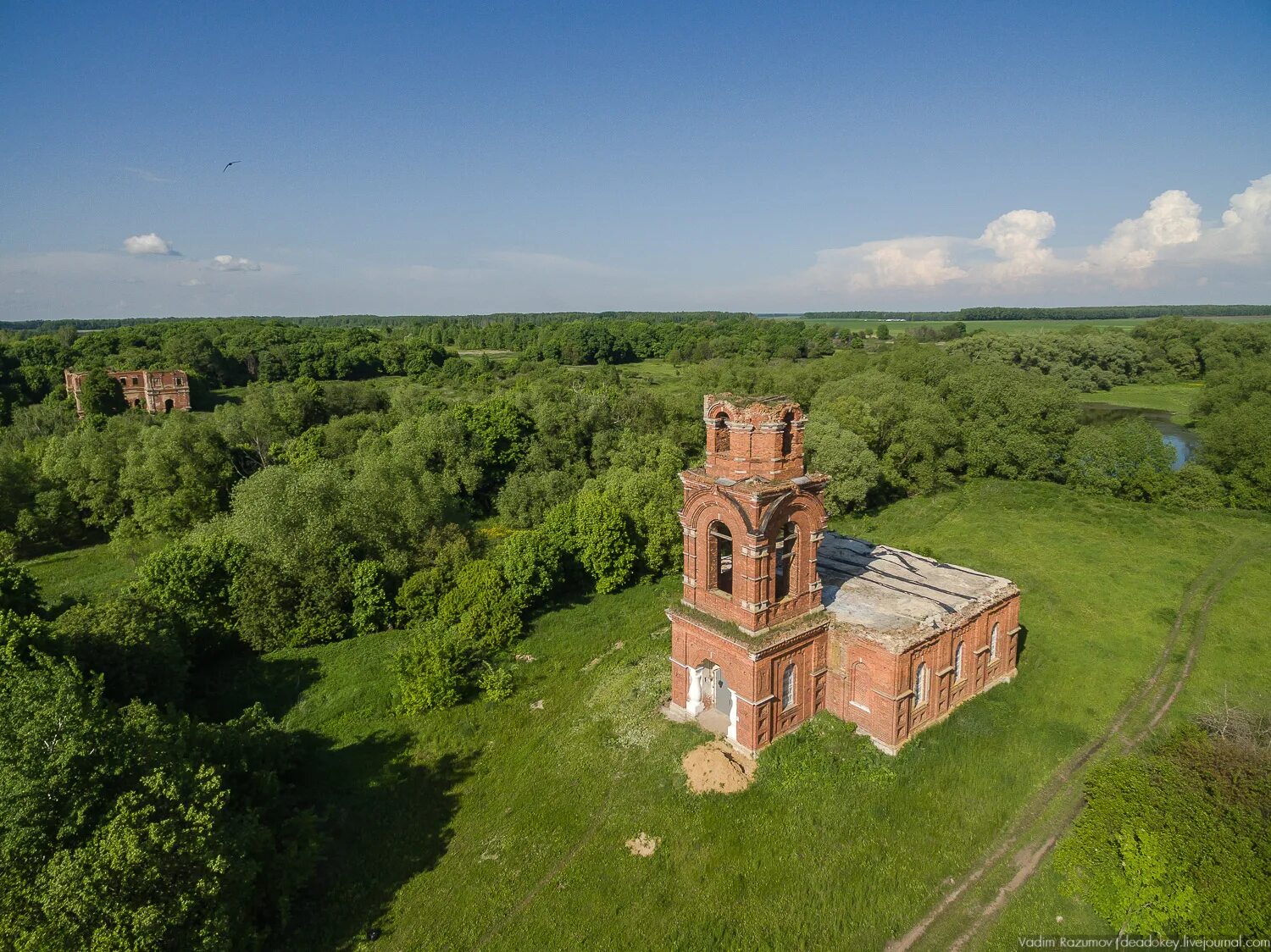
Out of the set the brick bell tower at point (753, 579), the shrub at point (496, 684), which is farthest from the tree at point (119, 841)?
the brick bell tower at point (753, 579)

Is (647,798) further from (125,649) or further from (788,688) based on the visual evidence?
(125,649)

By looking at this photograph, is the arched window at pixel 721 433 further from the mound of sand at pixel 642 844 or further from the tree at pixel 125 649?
the tree at pixel 125 649

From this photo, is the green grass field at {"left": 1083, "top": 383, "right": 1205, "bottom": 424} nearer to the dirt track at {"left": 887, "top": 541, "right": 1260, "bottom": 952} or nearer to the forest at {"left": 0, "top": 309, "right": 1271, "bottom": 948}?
the forest at {"left": 0, "top": 309, "right": 1271, "bottom": 948}

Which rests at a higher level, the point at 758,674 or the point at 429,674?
the point at 758,674

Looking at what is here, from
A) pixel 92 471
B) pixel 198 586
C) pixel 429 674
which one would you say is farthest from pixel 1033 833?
pixel 92 471

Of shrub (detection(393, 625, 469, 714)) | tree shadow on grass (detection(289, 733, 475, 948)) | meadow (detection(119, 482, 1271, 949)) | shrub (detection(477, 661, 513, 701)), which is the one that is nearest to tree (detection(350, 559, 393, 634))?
meadow (detection(119, 482, 1271, 949))
